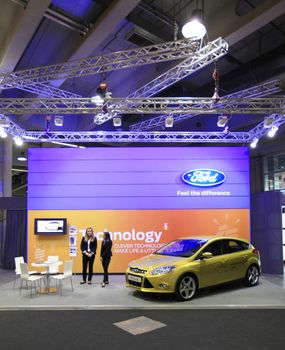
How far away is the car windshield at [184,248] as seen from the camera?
838cm

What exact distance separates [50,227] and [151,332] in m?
6.39

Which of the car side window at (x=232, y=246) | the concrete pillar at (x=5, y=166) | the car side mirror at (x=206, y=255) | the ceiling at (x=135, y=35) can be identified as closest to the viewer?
the ceiling at (x=135, y=35)

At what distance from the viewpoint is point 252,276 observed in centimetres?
920

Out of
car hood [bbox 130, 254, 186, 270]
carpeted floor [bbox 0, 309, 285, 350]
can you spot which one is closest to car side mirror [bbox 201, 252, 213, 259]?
car hood [bbox 130, 254, 186, 270]

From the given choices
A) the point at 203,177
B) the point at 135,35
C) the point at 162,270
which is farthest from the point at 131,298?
the point at 135,35

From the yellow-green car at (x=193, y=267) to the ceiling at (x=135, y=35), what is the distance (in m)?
4.99

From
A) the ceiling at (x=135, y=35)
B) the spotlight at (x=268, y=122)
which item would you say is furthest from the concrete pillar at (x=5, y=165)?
the spotlight at (x=268, y=122)

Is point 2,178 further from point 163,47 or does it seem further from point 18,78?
point 163,47

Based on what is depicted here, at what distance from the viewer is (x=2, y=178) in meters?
16.2

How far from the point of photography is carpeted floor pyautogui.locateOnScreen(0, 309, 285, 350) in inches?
Result: 201

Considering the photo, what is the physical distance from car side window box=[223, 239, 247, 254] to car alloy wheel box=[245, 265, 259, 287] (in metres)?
0.58

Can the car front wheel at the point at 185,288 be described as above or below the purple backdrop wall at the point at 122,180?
below

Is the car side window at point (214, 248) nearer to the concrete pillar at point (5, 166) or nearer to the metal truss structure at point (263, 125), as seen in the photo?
the metal truss structure at point (263, 125)

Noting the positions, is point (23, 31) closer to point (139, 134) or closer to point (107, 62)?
point (107, 62)
